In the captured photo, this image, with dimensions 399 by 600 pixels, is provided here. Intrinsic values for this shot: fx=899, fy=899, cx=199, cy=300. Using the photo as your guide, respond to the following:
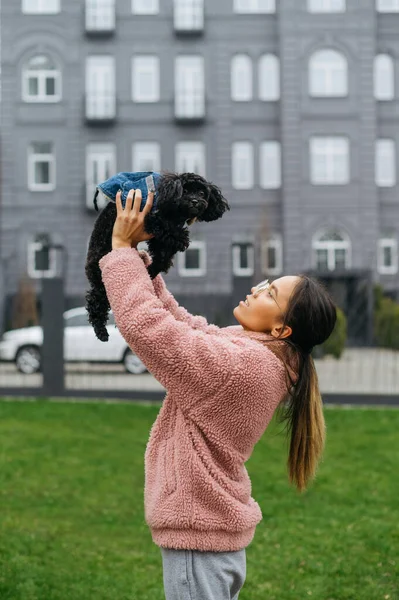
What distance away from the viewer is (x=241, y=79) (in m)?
27.4

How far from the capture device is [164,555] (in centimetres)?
226

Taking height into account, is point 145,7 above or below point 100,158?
above

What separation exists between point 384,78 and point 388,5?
218 centimetres

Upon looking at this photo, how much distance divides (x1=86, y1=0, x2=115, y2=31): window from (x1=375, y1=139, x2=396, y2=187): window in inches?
353

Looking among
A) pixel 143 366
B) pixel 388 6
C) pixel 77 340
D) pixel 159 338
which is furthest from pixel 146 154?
pixel 159 338

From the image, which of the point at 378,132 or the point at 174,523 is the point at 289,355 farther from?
the point at 378,132

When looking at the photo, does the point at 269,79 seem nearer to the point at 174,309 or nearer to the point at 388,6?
the point at 388,6

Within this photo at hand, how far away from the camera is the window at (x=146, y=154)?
2752 cm

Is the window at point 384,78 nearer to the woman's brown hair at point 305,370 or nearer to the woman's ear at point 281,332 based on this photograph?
the woman's brown hair at point 305,370

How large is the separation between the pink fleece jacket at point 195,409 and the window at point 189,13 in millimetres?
26241

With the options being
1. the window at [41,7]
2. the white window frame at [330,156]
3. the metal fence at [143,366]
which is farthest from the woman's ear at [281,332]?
the window at [41,7]

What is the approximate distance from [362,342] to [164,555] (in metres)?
9.73

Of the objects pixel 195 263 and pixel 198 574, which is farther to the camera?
pixel 195 263

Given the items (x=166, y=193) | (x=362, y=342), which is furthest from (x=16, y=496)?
(x=362, y=342)
